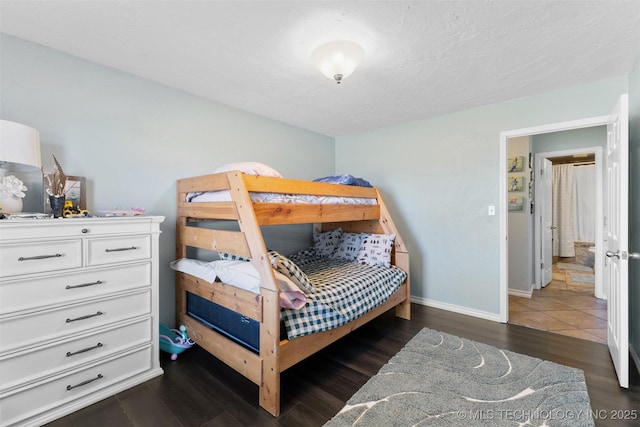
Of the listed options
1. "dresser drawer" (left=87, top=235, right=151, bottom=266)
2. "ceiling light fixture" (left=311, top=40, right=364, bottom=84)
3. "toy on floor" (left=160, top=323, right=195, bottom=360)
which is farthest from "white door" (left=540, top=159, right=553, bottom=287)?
"dresser drawer" (left=87, top=235, right=151, bottom=266)

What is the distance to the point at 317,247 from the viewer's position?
137 inches

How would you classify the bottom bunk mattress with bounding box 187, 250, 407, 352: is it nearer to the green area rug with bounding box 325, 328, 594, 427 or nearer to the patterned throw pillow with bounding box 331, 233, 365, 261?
the patterned throw pillow with bounding box 331, 233, 365, 261

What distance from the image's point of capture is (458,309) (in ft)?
10.3

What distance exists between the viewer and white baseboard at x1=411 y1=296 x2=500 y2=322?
2934 mm

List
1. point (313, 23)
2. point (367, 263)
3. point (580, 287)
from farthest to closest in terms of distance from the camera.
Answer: point (580, 287)
point (367, 263)
point (313, 23)

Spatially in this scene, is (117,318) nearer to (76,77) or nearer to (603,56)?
(76,77)

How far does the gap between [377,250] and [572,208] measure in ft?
20.3

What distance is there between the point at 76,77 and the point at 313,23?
174 centimetres

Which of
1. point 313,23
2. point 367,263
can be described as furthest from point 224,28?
point 367,263

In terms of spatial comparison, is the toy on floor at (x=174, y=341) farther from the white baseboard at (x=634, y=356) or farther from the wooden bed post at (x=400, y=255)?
the white baseboard at (x=634, y=356)

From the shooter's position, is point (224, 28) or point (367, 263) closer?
point (224, 28)

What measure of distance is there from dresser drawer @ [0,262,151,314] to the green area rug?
4.98 ft

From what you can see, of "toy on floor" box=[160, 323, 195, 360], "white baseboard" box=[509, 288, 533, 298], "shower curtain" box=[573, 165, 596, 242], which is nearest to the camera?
"toy on floor" box=[160, 323, 195, 360]

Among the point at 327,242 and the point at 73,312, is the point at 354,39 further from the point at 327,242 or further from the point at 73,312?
the point at 73,312
